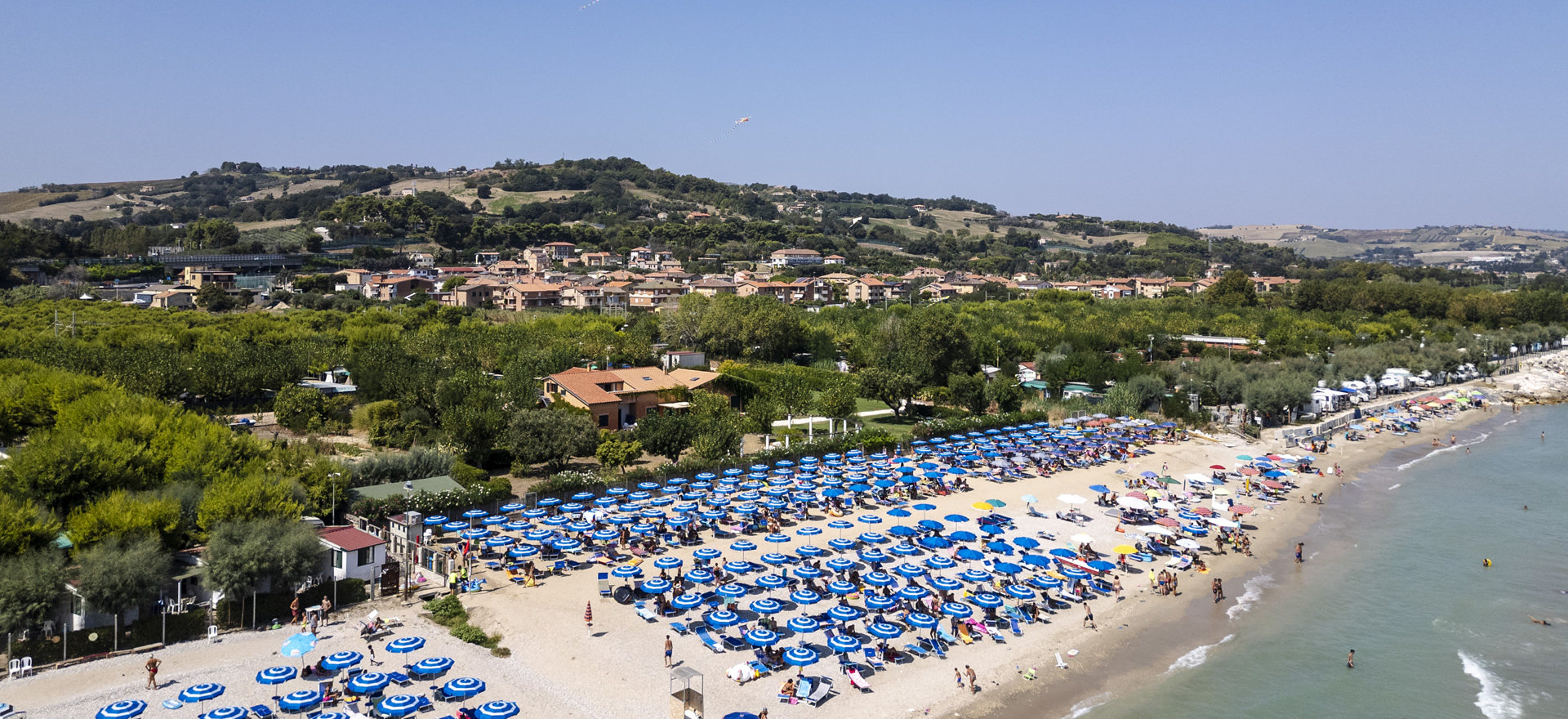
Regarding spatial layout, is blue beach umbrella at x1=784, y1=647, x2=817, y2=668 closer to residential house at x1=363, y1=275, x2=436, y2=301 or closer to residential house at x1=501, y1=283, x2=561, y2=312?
residential house at x1=501, y1=283, x2=561, y2=312

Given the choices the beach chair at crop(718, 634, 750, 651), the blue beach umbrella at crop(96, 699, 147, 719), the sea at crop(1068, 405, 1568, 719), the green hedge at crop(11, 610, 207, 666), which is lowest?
the sea at crop(1068, 405, 1568, 719)

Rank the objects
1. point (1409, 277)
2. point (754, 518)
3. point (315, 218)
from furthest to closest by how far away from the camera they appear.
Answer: point (315, 218) < point (1409, 277) < point (754, 518)

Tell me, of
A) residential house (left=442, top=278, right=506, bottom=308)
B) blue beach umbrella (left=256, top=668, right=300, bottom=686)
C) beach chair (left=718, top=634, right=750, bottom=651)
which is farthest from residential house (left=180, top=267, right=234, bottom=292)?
beach chair (left=718, top=634, right=750, bottom=651)

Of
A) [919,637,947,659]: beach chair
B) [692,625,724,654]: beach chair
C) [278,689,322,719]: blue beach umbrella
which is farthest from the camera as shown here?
[919,637,947,659]: beach chair

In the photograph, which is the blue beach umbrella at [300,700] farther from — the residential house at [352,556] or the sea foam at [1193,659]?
the sea foam at [1193,659]

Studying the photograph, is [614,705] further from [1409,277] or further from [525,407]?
[1409,277]

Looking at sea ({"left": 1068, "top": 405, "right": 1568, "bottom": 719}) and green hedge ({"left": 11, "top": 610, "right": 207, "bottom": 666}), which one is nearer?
green hedge ({"left": 11, "top": 610, "right": 207, "bottom": 666})

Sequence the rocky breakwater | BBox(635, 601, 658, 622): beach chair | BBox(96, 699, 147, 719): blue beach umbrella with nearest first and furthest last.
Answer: BBox(96, 699, 147, 719): blue beach umbrella < BBox(635, 601, 658, 622): beach chair < the rocky breakwater

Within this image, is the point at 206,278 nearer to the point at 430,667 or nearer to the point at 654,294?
the point at 654,294

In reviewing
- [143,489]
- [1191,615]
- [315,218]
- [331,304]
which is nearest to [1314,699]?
[1191,615]
